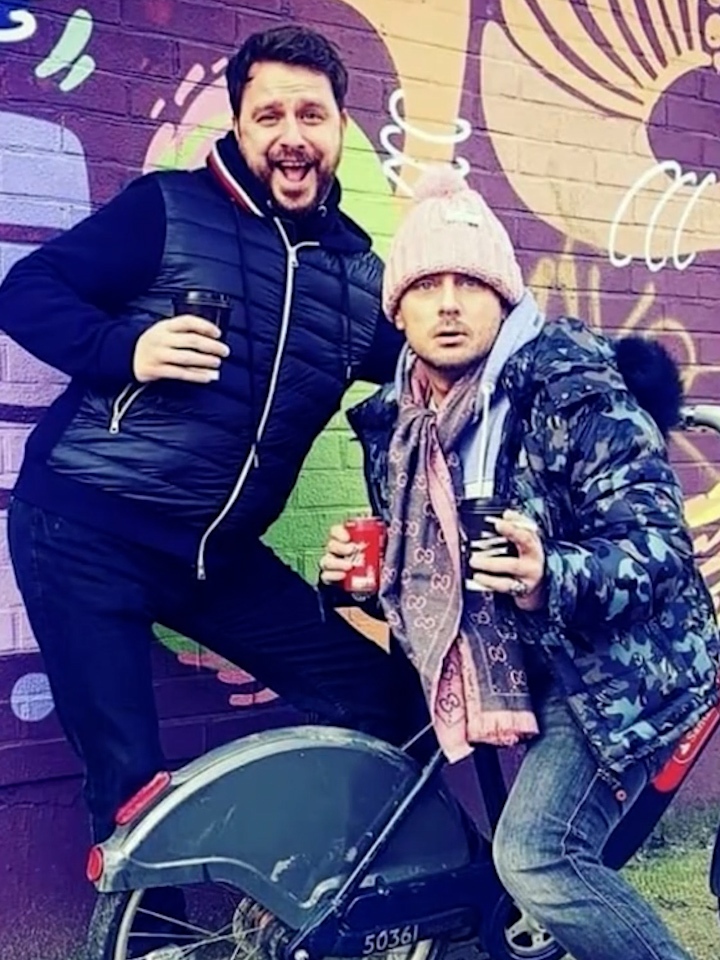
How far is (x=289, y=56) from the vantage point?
3.15 meters

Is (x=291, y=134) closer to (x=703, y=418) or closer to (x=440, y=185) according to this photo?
(x=440, y=185)

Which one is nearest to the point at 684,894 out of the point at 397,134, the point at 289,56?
the point at 397,134

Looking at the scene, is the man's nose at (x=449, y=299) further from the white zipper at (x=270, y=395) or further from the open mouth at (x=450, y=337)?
the white zipper at (x=270, y=395)

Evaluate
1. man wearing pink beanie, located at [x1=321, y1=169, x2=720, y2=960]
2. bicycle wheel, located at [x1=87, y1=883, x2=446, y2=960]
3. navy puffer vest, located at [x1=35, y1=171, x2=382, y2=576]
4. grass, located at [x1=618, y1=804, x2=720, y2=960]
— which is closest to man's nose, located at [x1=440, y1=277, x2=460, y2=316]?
man wearing pink beanie, located at [x1=321, y1=169, x2=720, y2=960]

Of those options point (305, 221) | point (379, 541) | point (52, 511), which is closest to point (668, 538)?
point (379, 541)

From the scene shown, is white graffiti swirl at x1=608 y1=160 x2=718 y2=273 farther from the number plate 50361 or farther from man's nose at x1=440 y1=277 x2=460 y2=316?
the number plate 50361

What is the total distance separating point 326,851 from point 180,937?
0.38 metres

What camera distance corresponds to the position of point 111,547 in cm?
307

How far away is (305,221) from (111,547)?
2.79ft

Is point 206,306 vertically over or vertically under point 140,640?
over

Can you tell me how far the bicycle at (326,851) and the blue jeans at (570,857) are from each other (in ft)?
0.94

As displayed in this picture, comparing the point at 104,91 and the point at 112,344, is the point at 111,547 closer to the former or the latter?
the point at 112,344

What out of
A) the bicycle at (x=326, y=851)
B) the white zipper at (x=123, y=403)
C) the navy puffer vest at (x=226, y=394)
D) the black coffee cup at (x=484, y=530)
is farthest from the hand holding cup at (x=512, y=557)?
the white zipper at (x=123, y=403)

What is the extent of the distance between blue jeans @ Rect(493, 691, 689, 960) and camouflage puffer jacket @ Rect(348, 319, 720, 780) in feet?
0.27
